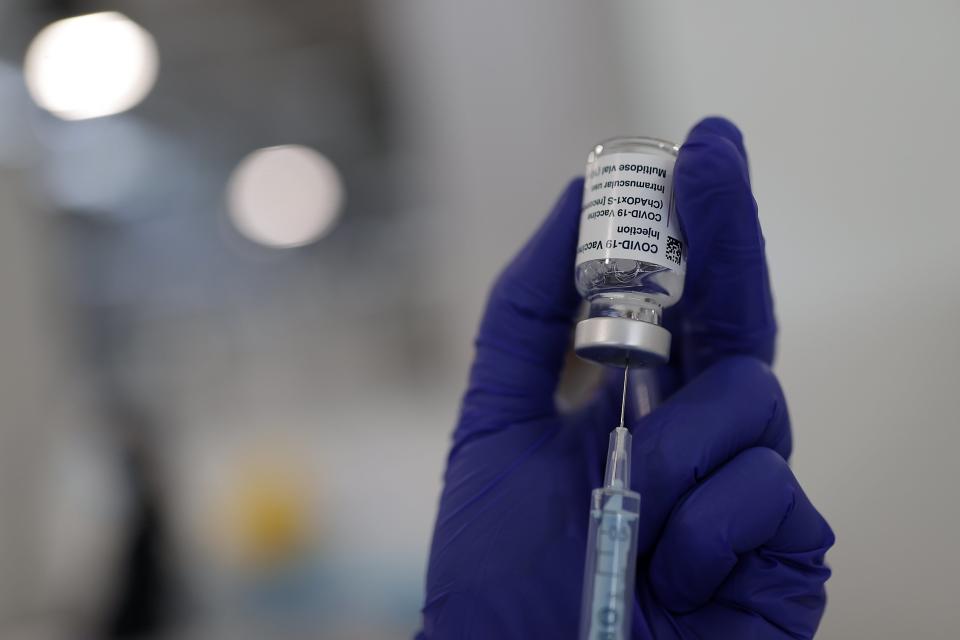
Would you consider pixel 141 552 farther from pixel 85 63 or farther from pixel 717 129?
pixel 717 129

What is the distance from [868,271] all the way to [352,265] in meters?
3.38

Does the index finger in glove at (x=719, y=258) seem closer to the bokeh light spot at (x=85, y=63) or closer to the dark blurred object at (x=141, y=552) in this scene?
the bokeh light spot at (x=85, y=63)

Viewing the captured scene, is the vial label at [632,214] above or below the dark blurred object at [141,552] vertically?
above

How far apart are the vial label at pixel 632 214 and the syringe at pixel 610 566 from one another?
213mm

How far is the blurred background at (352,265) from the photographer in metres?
0.93

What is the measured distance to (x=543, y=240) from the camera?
0.88m

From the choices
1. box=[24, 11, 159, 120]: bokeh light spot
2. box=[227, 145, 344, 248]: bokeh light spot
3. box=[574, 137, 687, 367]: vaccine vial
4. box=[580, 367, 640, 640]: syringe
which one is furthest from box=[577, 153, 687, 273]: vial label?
box=[227, 145, 344, 248]: bokeh light spot

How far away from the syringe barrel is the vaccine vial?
14cm

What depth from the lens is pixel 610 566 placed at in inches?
22.5

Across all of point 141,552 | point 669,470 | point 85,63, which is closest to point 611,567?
point 669,470

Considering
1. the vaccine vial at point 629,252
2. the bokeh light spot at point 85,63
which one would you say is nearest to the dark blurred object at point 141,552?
the bokeh light spot at point 85,63

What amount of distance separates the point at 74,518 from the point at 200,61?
2.26 meters

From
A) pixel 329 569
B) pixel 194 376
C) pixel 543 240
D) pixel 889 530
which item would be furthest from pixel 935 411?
pixel 194 376

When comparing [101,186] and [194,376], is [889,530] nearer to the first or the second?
[194,376]
